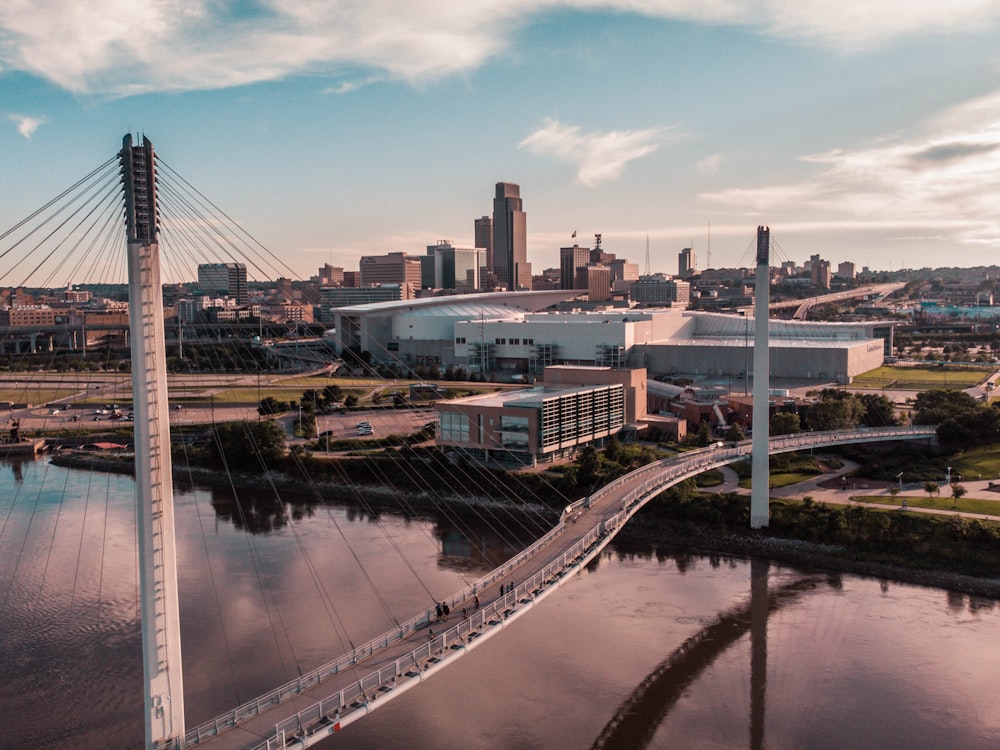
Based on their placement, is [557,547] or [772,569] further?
[772,569]

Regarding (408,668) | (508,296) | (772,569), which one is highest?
(508,296)

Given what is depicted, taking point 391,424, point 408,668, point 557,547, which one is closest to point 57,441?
point 391,424

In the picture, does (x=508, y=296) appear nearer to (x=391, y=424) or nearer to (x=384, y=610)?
(x=391, y=424)

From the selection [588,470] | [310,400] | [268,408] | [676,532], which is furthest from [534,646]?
[310,400]

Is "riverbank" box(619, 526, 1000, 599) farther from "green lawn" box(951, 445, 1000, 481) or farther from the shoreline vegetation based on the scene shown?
"green lawn" box(951, 445, 1000, 481)

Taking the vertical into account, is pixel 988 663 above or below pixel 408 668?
below

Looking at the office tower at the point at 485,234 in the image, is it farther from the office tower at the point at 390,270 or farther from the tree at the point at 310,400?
the tree at the point at 310,400

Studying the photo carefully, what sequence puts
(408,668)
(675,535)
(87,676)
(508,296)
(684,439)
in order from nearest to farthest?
(408,668)
(87,676)
(675,535)
(684,439)
(508,296)

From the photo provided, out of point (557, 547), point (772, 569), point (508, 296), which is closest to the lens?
point (557, 547)
